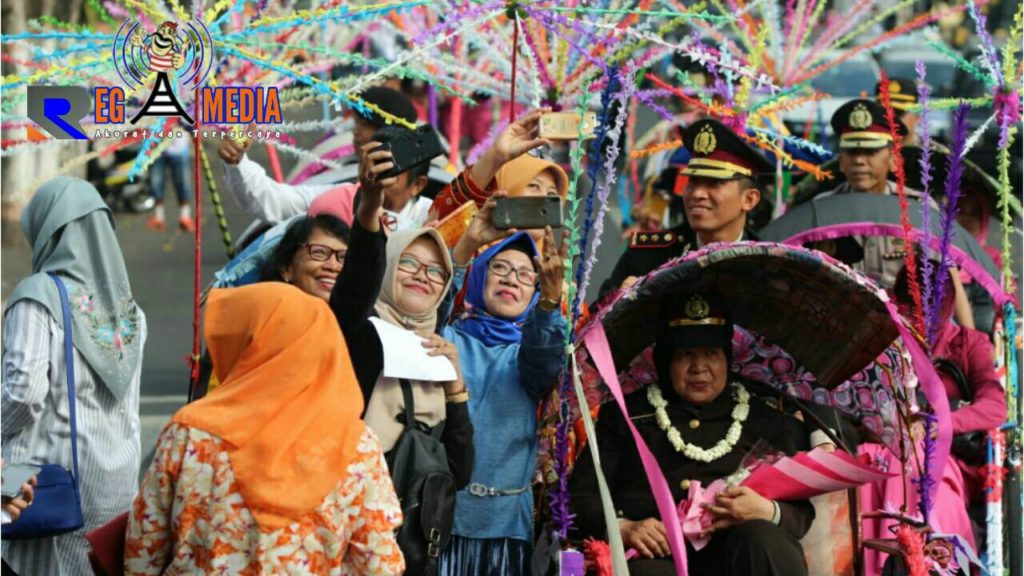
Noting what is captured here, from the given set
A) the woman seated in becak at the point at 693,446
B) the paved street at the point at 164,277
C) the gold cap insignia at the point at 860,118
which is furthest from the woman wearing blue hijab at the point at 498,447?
the paved street at the point at 164,277

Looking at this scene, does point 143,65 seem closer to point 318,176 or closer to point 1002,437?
point 318,176

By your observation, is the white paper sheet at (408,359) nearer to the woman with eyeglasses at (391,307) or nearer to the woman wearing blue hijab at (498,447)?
the woman with eyeglasses at (391,307)

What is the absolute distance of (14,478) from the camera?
213 inches

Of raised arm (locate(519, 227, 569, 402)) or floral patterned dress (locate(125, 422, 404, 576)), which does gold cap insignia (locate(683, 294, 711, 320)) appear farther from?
floral patterned dress (locate(125, 422, 404, 576))

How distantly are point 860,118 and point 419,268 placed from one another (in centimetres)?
350

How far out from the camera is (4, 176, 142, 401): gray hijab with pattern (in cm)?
604

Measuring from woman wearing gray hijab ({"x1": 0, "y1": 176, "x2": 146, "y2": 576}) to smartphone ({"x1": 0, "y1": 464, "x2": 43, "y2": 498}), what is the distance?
1.22 ft

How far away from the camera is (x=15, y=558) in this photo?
19.1 ft

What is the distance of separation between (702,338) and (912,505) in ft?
3.19

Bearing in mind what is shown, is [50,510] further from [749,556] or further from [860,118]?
[860,118]

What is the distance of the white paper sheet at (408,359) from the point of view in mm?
5801

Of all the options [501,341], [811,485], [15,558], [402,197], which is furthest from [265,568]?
[402,197]

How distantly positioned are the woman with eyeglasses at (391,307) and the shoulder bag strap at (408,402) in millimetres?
14

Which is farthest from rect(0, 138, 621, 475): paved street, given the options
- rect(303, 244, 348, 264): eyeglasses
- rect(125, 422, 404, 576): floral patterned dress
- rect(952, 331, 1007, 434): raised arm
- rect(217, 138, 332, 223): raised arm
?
rect(125, 422, 404, 576): floral patterned dress
